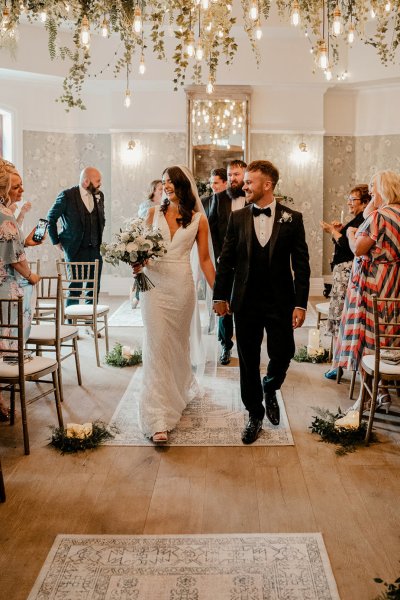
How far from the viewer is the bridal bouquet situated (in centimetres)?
446

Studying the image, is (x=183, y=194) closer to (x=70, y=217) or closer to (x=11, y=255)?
(x=11, y=255)

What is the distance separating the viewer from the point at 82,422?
16.2 feet

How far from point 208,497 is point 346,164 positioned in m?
9.35

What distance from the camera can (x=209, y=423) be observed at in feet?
16.0

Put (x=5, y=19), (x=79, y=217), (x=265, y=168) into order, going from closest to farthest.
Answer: (x=265, y=168), (x=5, y=19), (x=79, y=217)

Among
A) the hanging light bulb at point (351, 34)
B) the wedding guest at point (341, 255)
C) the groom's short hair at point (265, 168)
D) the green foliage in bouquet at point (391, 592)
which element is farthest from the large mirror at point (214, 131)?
the green foliage in bouquet at point (391, 592)

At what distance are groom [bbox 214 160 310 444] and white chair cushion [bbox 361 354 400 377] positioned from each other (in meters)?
0.54

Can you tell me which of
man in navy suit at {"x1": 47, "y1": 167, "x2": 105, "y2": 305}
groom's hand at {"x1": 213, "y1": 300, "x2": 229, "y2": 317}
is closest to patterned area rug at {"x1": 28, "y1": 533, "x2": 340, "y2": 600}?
groom's hand at {"x1": 213, "y1": 300, "x2": 229, "y2": 317}

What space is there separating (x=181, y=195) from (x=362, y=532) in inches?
98.8

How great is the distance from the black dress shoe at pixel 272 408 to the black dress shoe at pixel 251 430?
24 centimetres

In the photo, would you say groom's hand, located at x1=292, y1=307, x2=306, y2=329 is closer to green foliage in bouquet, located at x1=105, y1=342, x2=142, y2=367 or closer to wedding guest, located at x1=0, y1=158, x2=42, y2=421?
wedding guest, located at x1=0, y1=158, x2=42, y2=421

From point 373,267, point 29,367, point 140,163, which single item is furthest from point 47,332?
point 140,163

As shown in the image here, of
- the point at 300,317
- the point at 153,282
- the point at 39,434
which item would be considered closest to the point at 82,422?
the point at 39,434

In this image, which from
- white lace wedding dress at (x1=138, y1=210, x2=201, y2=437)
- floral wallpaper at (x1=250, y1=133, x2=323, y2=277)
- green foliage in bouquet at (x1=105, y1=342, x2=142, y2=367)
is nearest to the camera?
white lace wedding dress at (x1=138, y1=210, x2=201, y2=437)
